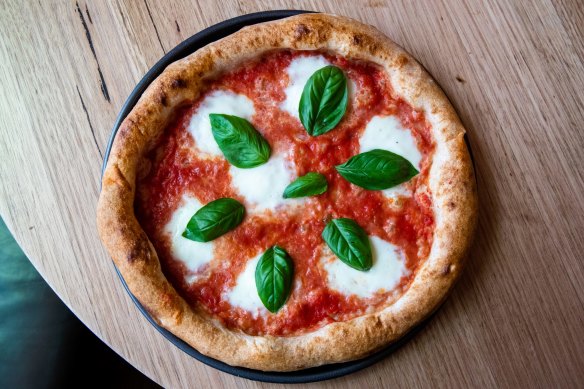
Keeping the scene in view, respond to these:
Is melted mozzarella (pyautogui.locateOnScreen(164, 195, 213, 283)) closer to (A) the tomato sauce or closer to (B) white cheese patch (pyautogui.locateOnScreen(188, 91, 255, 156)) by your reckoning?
(A) the tomato sauce

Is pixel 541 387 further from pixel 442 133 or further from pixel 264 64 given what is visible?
pixel 264 64

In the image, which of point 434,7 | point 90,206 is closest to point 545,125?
point 434,7

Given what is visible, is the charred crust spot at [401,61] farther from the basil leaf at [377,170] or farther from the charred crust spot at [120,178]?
the charred crust spot at [120,178]

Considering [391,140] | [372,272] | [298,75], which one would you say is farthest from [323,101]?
[372,272]

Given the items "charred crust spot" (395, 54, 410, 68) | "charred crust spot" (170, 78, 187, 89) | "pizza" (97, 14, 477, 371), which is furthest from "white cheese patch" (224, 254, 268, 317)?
"charred crust spot" (395, 54, 410, 68)

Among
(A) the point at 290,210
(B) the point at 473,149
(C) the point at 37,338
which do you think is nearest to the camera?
(A) the point at 290,210

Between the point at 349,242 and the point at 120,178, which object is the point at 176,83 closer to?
the point at 120,178
